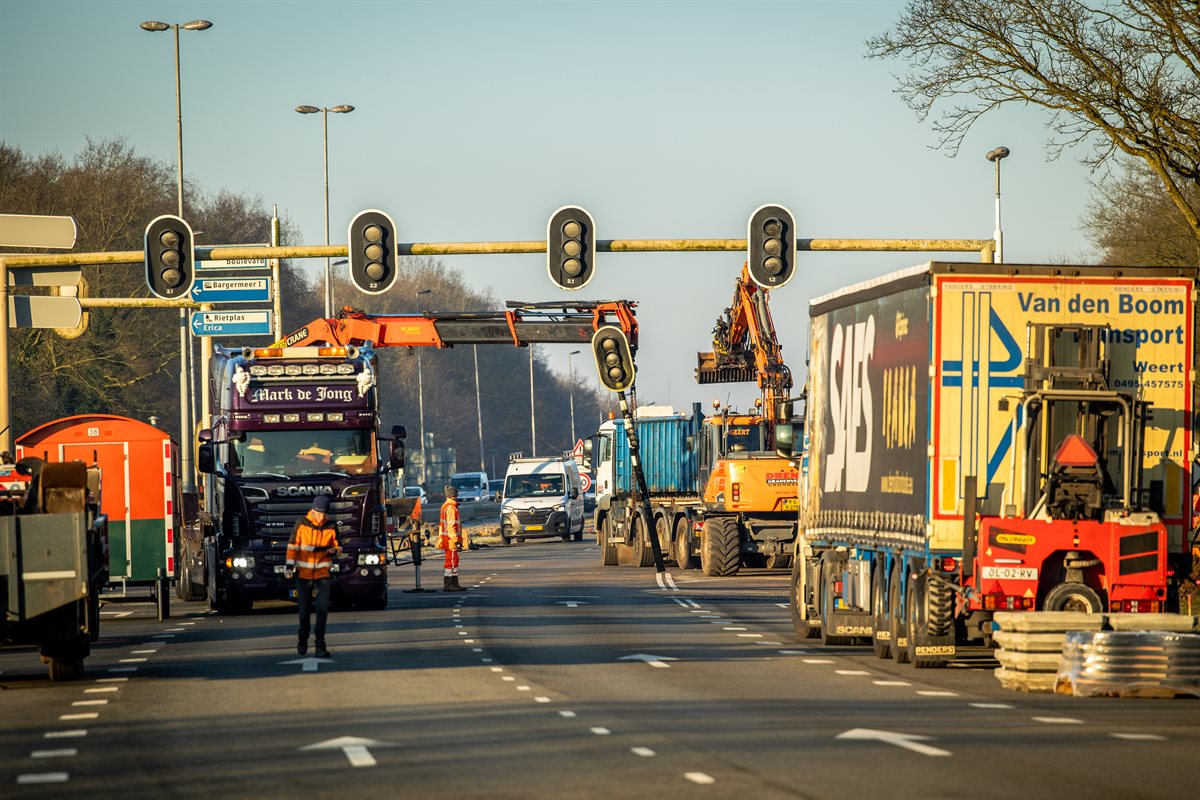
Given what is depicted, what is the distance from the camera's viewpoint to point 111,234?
198 ft

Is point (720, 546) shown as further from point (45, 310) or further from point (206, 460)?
point (45, 310)

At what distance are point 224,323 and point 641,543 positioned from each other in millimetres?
14249

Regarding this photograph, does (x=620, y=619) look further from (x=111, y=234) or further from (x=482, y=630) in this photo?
(x=111, y=234)

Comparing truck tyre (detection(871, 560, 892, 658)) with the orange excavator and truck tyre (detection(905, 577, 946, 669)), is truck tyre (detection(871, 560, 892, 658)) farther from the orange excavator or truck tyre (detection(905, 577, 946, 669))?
the orange excavator

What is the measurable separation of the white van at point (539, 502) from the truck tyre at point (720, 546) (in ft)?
84.2

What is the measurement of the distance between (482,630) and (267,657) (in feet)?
15.0

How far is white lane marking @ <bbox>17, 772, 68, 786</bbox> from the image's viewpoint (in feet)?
39.1

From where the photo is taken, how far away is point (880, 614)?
20953mm

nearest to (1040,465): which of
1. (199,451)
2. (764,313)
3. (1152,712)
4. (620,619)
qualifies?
(1152,712)

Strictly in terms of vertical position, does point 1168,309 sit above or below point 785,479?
above

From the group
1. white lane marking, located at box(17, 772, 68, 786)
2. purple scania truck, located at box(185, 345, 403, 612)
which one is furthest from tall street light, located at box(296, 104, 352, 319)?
white lane marking, located at box(17, 772, 68, 786)

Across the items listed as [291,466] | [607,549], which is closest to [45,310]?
[291,466]

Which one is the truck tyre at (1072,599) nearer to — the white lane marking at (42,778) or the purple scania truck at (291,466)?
the white lane marking at (42,778)

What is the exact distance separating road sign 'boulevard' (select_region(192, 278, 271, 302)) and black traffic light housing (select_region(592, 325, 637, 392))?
19.5ft
